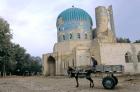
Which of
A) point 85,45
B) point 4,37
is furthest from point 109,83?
point 85,45

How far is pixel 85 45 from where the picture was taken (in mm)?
51406

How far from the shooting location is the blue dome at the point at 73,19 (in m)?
54.1

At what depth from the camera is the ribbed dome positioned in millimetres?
54228

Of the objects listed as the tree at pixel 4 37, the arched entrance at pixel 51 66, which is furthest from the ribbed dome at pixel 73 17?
the tree at pixel 4 37

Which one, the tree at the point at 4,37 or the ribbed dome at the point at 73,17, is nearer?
the tree at the point at 4,37

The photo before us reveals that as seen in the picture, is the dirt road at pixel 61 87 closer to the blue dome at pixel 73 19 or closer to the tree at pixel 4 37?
the tree at pixel 4 37

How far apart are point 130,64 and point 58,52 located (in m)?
15.7

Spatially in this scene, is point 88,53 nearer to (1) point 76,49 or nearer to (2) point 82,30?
(1) point 76,49

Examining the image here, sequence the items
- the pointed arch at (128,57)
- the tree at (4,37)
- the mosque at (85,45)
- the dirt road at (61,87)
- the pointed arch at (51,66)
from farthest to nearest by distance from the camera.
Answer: the pointed arch at (51,66) < the pointed arch at (128,57) < the mosque at (85,45) < the tree at (4,37) < the dirt road at (61,87)

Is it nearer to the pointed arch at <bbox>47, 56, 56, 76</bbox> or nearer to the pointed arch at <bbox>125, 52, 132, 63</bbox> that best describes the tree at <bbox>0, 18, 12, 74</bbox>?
the pointed arch at <bbox>47, 56, 56, 76</bbox>

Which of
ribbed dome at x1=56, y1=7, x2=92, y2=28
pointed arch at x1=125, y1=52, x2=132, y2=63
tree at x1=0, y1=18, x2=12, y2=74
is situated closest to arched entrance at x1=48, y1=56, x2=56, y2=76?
ribbed dome at x1=56, y1=7, x2=92, y2=28

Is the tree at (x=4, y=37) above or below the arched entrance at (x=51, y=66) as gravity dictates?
above

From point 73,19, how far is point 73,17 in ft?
1.55

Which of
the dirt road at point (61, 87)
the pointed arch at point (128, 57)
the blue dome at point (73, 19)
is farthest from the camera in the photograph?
the blue dome at point (73, 19)
